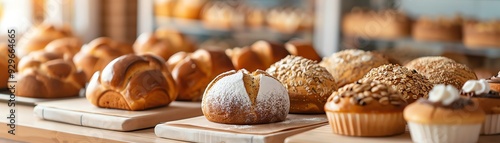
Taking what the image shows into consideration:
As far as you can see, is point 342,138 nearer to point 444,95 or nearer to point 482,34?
point 444,95

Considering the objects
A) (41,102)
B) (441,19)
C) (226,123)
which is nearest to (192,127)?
(226,123)

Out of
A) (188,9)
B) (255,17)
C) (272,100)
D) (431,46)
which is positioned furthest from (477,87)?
(188,9)

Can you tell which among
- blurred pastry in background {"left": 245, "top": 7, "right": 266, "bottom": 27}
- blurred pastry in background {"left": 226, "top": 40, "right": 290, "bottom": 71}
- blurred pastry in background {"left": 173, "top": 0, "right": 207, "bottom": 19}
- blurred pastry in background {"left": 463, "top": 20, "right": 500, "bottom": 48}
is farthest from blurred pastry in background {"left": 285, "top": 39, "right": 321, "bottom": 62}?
blurred pastry in background {"left": 173, "top": 0, "right": 207, "bottom": 19}

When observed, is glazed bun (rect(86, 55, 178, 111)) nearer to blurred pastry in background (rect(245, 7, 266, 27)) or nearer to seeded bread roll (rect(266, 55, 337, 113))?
seeded bread roll (rect(266, 55, 337, 113))

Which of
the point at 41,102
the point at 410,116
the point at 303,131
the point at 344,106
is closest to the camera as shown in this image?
the point at 410,116

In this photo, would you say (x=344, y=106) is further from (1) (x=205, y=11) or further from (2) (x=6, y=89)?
(1) (x=205, y=11)

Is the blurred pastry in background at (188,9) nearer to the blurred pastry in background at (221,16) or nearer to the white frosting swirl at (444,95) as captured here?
Answer: the blurred pastry in background at (221,16)
